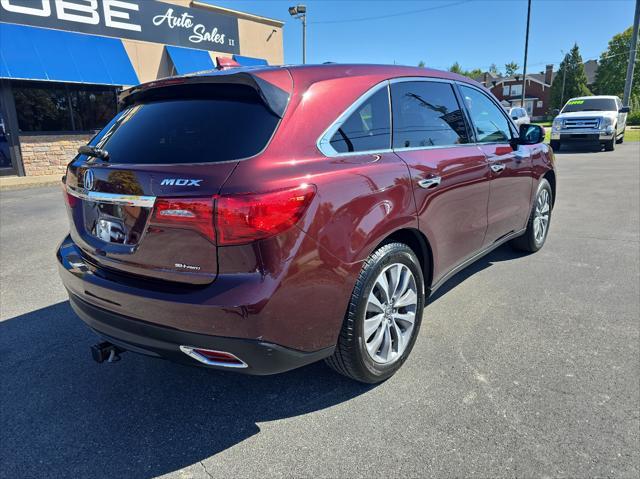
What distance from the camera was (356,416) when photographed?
252cm

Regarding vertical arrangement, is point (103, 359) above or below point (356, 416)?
above

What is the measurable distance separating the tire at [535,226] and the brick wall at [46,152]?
14271 millimetres

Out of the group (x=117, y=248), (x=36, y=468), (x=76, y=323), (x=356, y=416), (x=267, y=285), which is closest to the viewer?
(x=267, y=285)

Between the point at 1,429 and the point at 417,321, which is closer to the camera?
the point at 1,429

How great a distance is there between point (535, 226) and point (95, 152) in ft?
14.5

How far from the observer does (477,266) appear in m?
4.91

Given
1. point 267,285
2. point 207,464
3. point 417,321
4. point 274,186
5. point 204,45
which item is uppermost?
point 204,45

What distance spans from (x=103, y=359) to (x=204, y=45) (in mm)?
18302

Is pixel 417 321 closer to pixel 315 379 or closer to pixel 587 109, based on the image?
pixel 315 379

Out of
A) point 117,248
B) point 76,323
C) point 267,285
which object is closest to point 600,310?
point 267,285

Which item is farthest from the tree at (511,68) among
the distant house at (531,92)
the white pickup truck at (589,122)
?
the white pickup truck at (589,122)

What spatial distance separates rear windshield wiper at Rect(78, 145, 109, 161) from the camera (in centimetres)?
253

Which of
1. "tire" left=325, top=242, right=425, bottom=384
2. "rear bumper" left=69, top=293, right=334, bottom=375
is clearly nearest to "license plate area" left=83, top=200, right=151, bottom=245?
"rear bumper" left=69, top=293, right=334, bottom=375

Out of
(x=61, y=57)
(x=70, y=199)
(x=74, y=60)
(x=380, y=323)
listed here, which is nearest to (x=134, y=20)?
(x=74, y=60)
